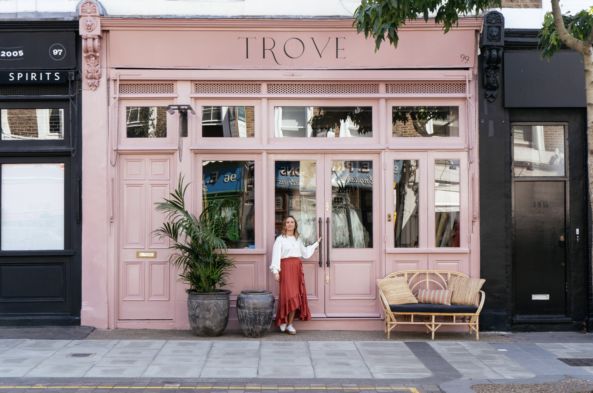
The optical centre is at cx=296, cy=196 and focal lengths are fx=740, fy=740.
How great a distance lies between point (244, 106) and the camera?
11781 millimetres

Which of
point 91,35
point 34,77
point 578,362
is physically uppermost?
point 91,35

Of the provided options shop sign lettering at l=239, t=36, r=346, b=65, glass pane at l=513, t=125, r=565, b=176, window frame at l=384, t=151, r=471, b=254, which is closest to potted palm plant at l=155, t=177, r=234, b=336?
shop sign lettering at l=239, t=36, r=346, b=65

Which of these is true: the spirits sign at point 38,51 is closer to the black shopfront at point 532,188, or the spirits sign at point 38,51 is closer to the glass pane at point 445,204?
the glass pane at point 445,204

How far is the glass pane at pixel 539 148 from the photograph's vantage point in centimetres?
1191

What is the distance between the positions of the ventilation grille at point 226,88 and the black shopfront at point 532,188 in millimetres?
3609

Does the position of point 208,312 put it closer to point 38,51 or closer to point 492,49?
point 38,51

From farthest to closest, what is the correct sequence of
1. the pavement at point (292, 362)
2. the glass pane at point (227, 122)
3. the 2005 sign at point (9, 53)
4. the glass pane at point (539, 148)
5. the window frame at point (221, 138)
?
the glass pane at point (539, 148), the glass pane at point (227, 122), the window frame at point (221, 138), the 2005 sign at point (9, 53), the pavement at point (292, 362)

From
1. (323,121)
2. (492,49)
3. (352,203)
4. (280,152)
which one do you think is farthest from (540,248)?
(280,152)

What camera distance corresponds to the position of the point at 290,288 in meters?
11.1

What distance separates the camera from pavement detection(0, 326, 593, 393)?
26.7 ft

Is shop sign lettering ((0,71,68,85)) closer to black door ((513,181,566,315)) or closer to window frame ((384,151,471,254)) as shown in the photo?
window frame ((384,151,471,254))

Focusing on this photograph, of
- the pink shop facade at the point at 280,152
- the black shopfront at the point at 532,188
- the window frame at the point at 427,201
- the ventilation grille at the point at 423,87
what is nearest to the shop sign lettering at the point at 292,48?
the pink shop facade at the point at 280,152

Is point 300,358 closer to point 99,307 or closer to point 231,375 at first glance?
point 231,375

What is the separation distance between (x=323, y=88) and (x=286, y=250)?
2.67 m
